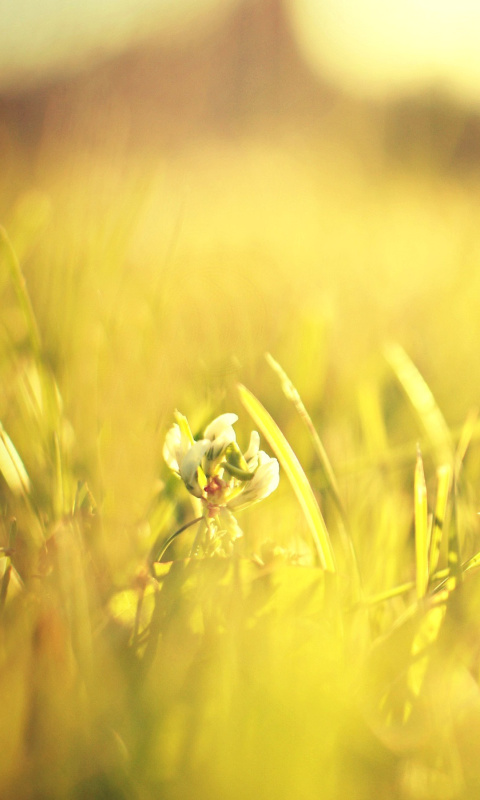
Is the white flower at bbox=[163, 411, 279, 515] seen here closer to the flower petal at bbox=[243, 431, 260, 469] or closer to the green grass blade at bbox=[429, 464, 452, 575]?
the flower petal at bbox=[243, 431, 260, 469]

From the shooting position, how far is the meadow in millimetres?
396

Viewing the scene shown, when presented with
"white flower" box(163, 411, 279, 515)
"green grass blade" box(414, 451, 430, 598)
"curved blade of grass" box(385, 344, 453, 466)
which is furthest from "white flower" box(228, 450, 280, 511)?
"curved blade of grass" box(385, 344, 453, 466)

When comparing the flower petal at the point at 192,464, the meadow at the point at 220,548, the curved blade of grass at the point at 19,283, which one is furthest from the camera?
the curved blade of grass at the point at 19,283

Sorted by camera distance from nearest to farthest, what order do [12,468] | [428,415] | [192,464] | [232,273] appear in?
[192,464] → [12,468] → [428,415] → [232,273]

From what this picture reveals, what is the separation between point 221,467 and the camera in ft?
1.74

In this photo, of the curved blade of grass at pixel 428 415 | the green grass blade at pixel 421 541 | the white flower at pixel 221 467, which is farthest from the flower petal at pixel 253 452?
the curved blade of grass at pixel 428 415

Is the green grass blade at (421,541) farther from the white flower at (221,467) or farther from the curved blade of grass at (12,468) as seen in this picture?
the curved blade of grass at (12,468)

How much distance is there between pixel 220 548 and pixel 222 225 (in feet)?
5.08

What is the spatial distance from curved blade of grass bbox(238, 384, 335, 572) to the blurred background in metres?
0.19

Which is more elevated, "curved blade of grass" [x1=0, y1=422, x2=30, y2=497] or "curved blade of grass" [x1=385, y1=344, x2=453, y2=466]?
"curved blade of grass" [x1=0, y1=422, x2=30, y2=497]

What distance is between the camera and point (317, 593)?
0.51m

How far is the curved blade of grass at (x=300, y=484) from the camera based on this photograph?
1.75 feet

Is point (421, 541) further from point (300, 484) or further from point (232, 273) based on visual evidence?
point (232, 273)

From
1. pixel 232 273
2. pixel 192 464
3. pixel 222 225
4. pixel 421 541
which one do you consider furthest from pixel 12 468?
pixel 222 225
